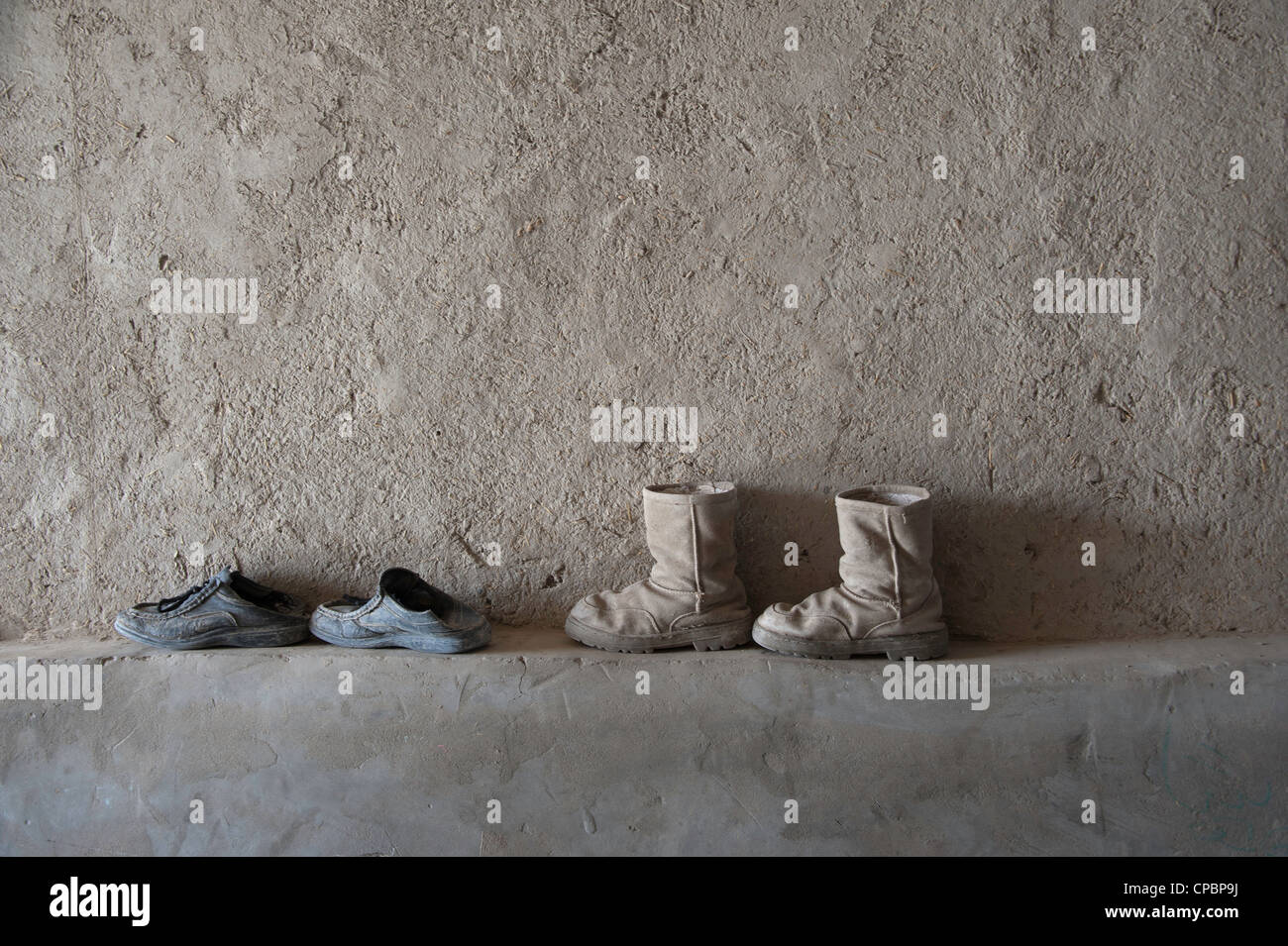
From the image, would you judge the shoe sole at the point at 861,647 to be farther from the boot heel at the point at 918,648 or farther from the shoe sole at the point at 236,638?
the shoe sole at the point at 236,638

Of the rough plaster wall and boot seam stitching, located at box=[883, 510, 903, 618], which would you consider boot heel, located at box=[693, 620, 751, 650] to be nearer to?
the rough plaster wall

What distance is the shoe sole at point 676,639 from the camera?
7.28 ft

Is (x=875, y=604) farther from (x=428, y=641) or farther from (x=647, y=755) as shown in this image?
(x=428, y=641)

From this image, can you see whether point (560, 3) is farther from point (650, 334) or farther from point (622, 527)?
point (622, 527)

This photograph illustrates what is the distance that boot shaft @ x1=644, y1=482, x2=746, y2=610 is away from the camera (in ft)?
7.30

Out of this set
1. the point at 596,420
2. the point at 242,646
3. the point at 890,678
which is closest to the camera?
the point at 890,678

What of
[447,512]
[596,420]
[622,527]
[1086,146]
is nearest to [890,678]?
[622,527]

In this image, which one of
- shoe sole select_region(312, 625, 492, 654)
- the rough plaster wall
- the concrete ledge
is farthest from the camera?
the rough plaster wall

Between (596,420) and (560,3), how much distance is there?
1.24 meters

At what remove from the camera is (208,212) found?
252cm

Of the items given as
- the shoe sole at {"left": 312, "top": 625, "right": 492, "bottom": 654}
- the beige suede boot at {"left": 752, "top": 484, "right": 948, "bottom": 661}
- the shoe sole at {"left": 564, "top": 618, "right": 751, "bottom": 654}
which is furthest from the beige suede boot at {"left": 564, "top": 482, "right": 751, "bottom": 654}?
the shoe sole at {"left": 312, "top": 625, "right": 492, "bottom": 654}

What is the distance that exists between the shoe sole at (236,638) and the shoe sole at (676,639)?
83 cm

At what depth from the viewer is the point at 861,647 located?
2133 millimetres

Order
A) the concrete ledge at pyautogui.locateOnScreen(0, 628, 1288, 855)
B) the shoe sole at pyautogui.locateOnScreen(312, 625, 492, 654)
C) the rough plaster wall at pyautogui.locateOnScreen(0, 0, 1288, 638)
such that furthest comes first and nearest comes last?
the rough plaster wall at pyautogui.locateOnScreen(0, 0, 1288, 638) < the shoe sole at pyautogui.locateOnScreen(312, 625, 492, 654) < the concrete ledge at pyautogui.locateOnScreen(0, 628, 1288, 855)
